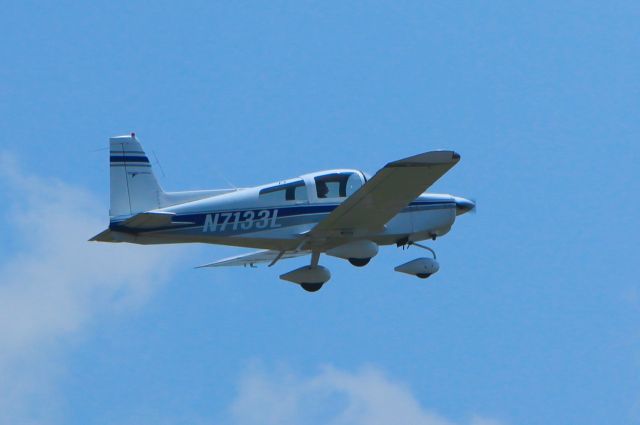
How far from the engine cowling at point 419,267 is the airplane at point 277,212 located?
24mm

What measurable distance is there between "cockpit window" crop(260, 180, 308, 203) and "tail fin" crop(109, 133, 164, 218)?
1.73 metres

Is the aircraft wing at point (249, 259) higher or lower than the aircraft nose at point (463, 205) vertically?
lower

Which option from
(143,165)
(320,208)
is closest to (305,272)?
(320,208)

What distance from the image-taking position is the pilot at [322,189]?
30.1m

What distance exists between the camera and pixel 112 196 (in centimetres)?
2941

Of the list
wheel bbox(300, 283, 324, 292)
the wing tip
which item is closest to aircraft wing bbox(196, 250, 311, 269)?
wheel bbox(300, 283, 324, 292)

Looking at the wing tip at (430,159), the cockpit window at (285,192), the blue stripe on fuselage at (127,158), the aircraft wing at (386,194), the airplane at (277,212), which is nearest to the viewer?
the wing tip at (430,159)

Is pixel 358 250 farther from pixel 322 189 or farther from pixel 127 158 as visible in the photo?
pixel 127 158

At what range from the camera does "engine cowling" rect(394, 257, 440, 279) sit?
31.0m

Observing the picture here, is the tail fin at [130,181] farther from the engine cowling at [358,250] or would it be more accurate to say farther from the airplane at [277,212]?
the engine cowling at [358,250]

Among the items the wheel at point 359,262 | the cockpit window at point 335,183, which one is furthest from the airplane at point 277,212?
the wheel at point 359,262

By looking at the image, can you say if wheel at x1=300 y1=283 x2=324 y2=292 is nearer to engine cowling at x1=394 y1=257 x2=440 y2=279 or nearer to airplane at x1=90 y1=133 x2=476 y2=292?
airplane at x1=90 y1=133 x2=476 y2=292

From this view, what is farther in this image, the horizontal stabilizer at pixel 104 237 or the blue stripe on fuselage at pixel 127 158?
the blue stripe on fuselage at pixel 127 158

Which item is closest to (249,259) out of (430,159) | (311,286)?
(311,286)
